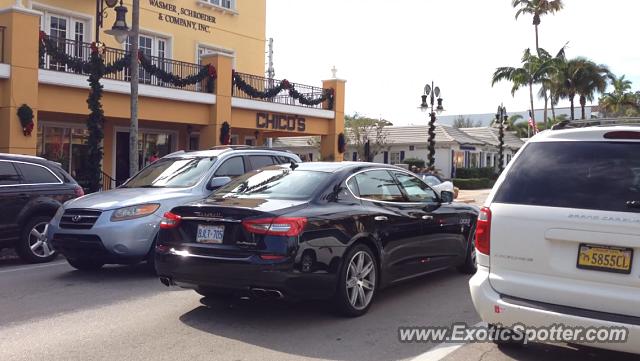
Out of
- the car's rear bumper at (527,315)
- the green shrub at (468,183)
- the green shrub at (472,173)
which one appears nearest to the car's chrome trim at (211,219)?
the car's rear bumper at (527,315)

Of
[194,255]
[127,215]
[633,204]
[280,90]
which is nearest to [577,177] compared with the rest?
[633,204]

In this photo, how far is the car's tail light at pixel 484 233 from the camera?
4.91 metres

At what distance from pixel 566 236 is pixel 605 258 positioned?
293 mm

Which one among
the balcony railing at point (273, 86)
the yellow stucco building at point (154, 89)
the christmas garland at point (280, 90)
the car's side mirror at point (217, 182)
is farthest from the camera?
the balcony railing at point (273, 86)

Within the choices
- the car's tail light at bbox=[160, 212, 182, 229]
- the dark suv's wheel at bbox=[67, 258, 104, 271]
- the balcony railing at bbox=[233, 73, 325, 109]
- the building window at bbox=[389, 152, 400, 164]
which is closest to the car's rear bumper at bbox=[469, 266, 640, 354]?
the car's tail light at bbox=[160, 212, 182, 229]

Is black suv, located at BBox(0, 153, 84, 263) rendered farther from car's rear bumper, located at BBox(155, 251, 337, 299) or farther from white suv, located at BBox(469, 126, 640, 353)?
white suv, located at BBox(469, 126, 640, 353)

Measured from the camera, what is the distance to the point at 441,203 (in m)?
8.08

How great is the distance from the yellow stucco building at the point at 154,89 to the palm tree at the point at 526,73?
19528 mm

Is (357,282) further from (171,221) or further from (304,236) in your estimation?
(171,221)

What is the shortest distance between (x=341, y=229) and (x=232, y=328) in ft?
4.59

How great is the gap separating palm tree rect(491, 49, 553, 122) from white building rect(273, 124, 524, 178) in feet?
23.3

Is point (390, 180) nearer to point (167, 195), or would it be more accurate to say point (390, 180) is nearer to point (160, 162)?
point (167, 195)

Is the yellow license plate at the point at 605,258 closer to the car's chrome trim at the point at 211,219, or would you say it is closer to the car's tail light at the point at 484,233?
the car's tail light at the point at 484,233

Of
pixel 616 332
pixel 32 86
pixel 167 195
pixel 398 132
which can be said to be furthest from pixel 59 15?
pixel 398 132
